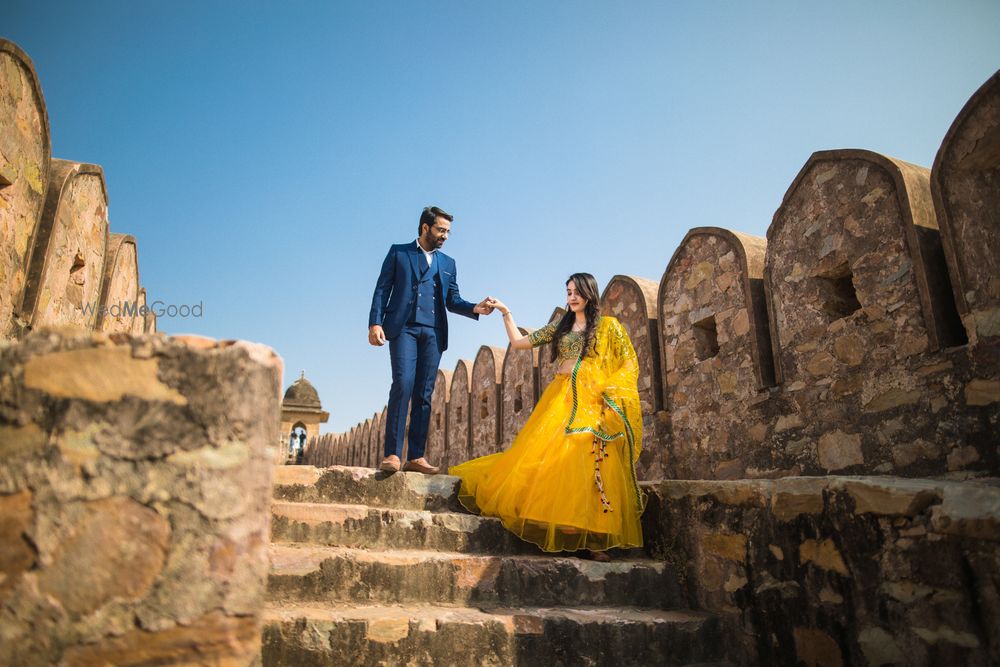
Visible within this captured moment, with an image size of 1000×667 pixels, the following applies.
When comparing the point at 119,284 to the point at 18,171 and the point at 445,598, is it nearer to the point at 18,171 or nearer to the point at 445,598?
the point at 18,171

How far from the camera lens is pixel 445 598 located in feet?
9.21

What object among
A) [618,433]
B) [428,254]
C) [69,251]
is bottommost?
[618,433]

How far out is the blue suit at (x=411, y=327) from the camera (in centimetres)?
432

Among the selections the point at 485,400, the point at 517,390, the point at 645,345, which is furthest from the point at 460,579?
the point at 485,400

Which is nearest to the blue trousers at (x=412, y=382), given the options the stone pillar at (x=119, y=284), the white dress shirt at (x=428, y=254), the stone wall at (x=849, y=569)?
the white dress shirt at (x=428, y=254)

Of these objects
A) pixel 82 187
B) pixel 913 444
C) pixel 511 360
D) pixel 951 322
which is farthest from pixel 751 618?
pixel 511 360

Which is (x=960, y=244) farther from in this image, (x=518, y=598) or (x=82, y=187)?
(x=82, y=187)

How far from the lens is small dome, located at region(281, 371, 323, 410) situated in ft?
92.9

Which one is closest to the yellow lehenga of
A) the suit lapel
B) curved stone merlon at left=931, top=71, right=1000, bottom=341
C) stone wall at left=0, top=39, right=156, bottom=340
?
the suit lapel

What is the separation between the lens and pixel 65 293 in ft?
16.3

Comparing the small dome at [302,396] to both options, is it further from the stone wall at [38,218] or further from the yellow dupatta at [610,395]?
the yellow dupatta at [610,395]

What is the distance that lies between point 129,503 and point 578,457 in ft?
8.19

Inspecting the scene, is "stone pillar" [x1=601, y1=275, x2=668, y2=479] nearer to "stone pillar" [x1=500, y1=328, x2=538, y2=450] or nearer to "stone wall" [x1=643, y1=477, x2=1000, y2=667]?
"stone pillar" [x1=500, y1=328, x2=538, y2=450]

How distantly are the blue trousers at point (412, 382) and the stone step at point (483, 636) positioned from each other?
1.78m
